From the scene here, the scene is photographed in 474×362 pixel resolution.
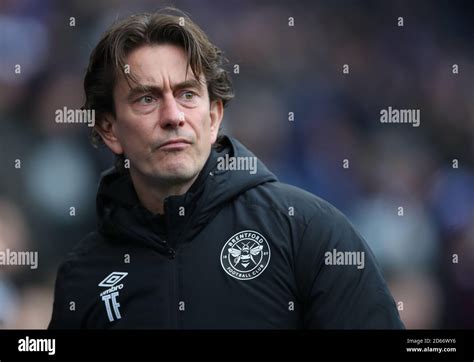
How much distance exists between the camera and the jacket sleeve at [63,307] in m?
2.88

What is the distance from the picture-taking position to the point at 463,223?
10.2 ft

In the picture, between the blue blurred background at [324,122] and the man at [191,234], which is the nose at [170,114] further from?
the blue blurred background at [324,122]

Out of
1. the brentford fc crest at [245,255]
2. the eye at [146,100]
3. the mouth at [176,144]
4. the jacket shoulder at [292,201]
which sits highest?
the eye at [146,100]

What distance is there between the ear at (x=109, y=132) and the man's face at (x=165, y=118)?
0.07 metres

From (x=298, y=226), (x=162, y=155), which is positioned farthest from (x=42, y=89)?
(x=298, y=226)

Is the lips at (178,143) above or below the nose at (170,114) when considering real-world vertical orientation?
below

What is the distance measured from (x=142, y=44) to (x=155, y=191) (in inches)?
20.5

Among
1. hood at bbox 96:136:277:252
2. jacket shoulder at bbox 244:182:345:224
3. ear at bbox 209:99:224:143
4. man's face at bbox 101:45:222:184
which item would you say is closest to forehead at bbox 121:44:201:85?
man's face at bbox 101:45:222:184

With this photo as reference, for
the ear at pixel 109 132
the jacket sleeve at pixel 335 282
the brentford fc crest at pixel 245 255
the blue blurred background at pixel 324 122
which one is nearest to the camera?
the jacket sleeve at pixel 335 282

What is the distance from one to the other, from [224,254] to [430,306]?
2.75 ft

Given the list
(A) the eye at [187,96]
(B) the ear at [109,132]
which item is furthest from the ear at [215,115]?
(B) the ear at [109,132]

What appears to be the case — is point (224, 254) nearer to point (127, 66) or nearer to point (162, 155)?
point (162, 155)

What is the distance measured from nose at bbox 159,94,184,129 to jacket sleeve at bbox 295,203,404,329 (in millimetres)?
569

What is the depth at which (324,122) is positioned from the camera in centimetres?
321
